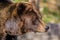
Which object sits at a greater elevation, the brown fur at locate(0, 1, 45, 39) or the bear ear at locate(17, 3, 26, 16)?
the bear ear at locate(17, 3, 26, 16)

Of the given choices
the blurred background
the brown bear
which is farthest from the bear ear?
the blurred background

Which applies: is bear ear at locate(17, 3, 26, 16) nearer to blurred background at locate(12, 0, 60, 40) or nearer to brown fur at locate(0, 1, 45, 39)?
brown fur at locate(0, 1, 45, 39)

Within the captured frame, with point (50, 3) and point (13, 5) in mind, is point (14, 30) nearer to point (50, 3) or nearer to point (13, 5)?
point (13, 5)

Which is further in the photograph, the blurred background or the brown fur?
the blurred background

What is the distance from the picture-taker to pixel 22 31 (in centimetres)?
171

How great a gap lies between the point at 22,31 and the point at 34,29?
78mm

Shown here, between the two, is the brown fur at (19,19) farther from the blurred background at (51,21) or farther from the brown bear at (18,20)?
the blurred background at (51,21)

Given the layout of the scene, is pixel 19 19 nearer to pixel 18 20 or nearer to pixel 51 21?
pixel 18 20

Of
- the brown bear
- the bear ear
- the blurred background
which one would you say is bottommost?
the blurred background

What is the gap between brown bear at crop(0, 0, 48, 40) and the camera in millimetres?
1701

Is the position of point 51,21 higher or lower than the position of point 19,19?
lower

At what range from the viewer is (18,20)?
1.72 m

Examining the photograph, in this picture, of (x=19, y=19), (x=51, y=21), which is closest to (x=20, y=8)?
(x=19, y=19)

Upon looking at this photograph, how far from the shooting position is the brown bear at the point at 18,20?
1.70 m
